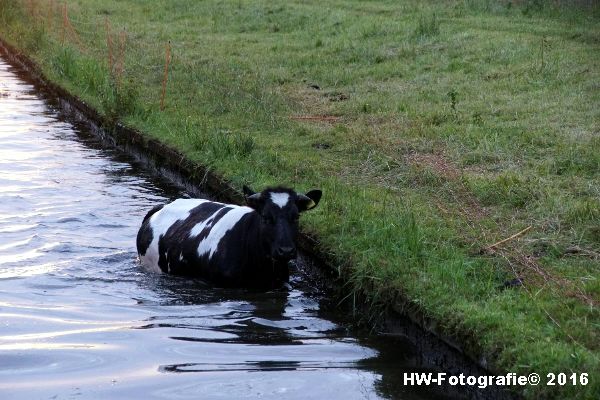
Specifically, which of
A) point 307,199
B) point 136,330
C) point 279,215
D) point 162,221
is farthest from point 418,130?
point 136,330

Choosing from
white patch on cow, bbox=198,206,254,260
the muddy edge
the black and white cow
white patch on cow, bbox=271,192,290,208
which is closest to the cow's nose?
the black and white cow

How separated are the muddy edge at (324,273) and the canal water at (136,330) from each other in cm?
16

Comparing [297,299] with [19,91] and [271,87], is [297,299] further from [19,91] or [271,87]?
[19,91]

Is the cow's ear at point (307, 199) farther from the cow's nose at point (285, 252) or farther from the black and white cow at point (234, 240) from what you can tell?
the cow's nose at point (285, 252)

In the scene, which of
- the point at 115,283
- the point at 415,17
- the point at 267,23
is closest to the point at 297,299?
the point at 115,283

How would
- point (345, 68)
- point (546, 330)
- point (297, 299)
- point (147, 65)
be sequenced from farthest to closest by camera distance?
point (147, 65) → point (345, 68) → point (297, 299) → point (546, 330)

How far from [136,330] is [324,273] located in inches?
84.0

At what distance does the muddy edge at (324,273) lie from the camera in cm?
730

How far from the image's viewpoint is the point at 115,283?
9.91m

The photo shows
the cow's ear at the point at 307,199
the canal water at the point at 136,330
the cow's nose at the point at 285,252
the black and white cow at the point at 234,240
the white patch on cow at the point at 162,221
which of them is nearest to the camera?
the canal water at the point at 136,330

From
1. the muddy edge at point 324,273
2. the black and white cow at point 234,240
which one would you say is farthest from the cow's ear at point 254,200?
the muddy edge at point 324,273

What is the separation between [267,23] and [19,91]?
21.3 ft

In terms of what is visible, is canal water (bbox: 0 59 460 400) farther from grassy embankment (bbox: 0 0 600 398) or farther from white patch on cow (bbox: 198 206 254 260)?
grassy embankment (bbox: 0 0 600 398)

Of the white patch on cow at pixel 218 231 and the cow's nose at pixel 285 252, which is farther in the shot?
the white patch on cow at pixel 218 231
